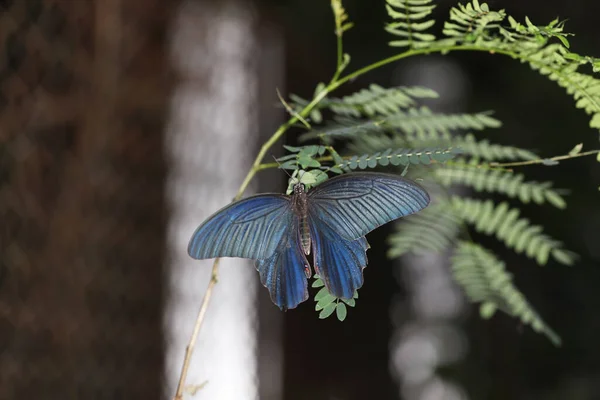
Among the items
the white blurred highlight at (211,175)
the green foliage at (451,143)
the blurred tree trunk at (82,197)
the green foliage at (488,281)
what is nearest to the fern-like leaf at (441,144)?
the green foliage at (451,143)

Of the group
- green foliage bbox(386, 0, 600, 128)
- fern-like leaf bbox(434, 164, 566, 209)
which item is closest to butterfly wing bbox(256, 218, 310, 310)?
green foliage bbox(386, 0, 600, 128)

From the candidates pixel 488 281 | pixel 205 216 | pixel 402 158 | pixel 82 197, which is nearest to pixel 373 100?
pixel 402 158

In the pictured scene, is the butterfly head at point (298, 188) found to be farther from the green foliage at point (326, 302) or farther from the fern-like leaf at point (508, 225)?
the fern-like leaf at point (508, 225)

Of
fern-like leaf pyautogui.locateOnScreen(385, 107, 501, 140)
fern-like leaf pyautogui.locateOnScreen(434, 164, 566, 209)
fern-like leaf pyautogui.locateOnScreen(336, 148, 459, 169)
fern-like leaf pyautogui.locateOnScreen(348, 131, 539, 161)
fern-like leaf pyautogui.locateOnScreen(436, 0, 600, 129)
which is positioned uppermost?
fern-like leaf pyautogui.locateOnScreen(436, 0, 600, 129)

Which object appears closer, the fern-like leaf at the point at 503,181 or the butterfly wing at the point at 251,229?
the butterfly wing at the point at 251,229

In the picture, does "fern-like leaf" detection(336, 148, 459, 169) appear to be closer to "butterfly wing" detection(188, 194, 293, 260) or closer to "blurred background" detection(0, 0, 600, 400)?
"butterfly wing" detection(188, 194, 293, 260)

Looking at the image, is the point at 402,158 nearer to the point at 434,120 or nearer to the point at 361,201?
the point at 361,201

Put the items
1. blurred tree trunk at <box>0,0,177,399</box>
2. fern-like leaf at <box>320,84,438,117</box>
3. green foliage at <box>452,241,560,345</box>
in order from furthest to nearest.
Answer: blurred tree trunk at <box>0,0,177,399</box>, green foliage at <box>452,241,560,345</box>, fern-like leaf at <box>320,84,438,117</box>
